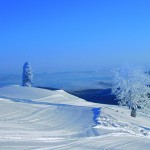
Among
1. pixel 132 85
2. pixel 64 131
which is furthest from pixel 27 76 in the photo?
pixel 64 131

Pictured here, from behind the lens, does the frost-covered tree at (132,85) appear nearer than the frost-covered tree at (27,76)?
Yes

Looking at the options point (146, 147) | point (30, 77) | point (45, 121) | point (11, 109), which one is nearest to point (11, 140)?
point (146, 147)

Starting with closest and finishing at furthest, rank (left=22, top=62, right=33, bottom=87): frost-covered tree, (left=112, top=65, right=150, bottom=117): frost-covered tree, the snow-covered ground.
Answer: the snow-covered ground → (left=112, top=65, right=150, bottom=117): frost-covered tree → (left=22, top=62, right=33, bottom=87): frost-covered tree

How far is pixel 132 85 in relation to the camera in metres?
48.9

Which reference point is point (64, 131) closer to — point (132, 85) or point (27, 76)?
point (132, 85)

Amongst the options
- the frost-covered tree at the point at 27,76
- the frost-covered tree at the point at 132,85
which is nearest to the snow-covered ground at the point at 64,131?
the frost-covered tree at the point at 132,85

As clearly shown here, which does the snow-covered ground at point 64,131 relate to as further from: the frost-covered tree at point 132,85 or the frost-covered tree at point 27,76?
the frost-covered tree at point 27,76

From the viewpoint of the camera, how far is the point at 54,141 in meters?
21.5

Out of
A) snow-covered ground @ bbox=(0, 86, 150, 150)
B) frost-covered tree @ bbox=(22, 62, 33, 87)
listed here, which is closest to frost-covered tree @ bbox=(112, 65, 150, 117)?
snow-covered ground @ bbox=(0, 86, 150, 150)

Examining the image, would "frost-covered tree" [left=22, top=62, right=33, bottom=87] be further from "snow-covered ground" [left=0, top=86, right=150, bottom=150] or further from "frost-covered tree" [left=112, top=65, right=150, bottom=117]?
"snow-covered ground" [left=0, top=86, right=150, bottom=150]

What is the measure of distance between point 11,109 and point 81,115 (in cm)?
693

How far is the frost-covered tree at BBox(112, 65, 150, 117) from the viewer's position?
49.1 m

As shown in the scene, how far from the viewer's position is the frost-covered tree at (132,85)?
49094 millimetres

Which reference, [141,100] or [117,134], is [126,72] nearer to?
[141,100]
